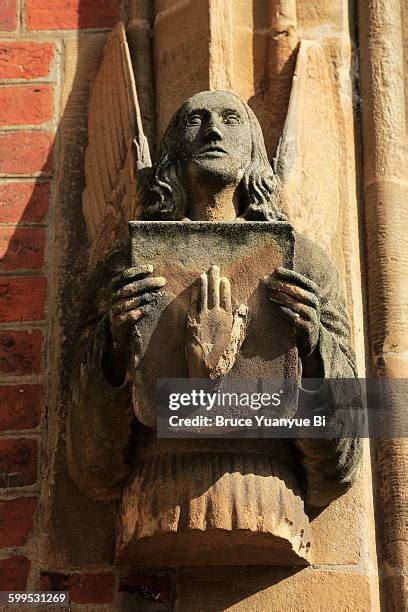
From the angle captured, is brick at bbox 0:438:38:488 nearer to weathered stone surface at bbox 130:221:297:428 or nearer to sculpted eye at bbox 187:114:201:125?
weathered stone surface at bbox 130:221:297:428

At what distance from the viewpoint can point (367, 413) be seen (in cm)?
267

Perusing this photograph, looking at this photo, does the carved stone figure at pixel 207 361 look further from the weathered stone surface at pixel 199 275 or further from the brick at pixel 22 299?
the brick at pixel 22 299

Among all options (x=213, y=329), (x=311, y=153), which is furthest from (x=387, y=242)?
(x=213, y=329)

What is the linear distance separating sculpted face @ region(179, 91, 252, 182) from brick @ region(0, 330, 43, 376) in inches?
19.6

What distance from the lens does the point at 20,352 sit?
275 cm

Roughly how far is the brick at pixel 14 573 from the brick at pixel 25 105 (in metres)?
0.95

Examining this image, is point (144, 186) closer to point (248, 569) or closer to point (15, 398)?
point (15, 398)

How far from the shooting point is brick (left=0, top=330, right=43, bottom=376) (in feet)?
8.98

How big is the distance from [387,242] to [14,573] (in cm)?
97

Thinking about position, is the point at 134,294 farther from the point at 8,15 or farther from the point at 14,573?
the point at 8,15

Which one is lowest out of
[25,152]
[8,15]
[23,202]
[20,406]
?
[20,406]

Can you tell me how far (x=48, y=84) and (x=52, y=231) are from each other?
1.20 ft

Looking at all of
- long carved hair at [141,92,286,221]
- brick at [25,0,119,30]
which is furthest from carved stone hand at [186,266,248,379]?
brick at [25,0,119,30]

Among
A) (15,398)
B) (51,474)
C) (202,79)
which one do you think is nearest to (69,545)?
(51,474)
